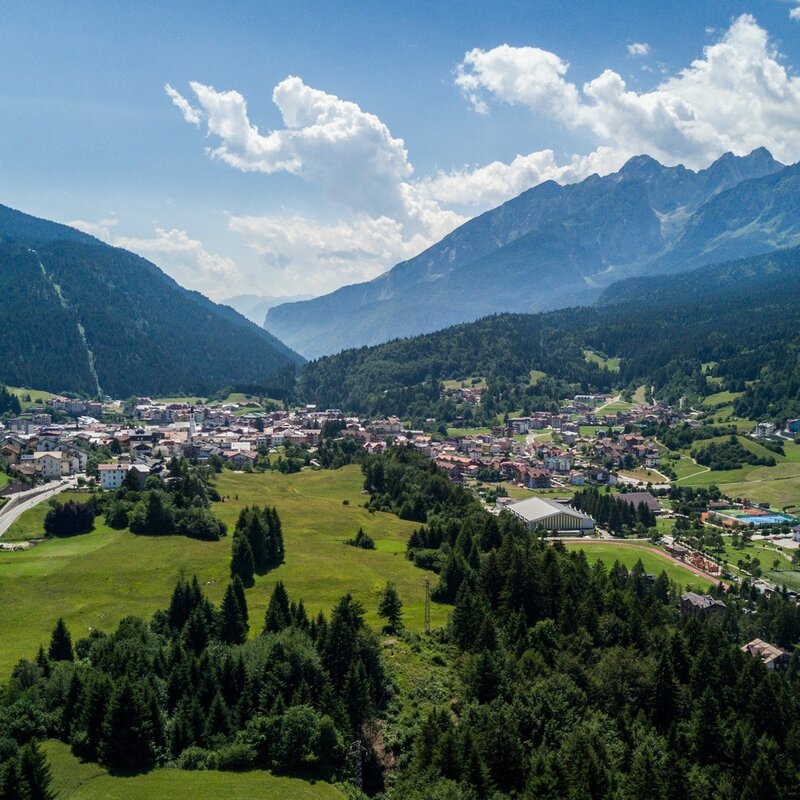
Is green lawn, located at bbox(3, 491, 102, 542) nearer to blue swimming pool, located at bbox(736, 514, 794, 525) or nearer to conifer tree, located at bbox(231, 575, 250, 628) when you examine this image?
conifer tree, located at bbox(231, 575, 250, 628)

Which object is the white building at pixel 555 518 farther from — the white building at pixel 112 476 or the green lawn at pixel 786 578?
the white building at pixel 112 476

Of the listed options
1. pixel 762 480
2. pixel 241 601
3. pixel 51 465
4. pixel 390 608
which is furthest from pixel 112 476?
pixel 762 480

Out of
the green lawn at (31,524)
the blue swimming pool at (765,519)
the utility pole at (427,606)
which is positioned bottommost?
the blue swimming pool at (765,519)

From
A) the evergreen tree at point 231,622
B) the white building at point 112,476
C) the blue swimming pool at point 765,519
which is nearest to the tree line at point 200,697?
the evergreen tree at point 231,622

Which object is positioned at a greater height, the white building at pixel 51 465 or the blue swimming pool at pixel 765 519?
the white building at pixel 51 465

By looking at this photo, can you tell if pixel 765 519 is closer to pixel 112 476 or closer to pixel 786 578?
pixel 786 578

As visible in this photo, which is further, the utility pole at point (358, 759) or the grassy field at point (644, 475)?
the grassy field at point (644, 475)
